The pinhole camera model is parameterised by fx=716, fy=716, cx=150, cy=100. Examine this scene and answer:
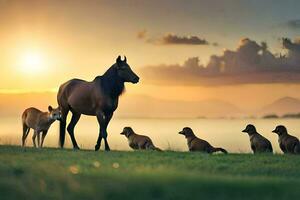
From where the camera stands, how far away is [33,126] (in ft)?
96.5

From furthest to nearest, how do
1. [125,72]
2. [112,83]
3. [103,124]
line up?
[125,72] < [112,83] < [103,124]

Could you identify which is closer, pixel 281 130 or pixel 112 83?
pixel 112 83

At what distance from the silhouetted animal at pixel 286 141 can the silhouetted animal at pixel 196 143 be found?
2853mm

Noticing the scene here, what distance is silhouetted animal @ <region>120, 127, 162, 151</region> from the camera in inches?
1128

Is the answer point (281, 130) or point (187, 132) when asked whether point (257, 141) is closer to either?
point (281, 130)

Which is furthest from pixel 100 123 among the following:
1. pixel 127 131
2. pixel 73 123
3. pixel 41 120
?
pixel 41 120

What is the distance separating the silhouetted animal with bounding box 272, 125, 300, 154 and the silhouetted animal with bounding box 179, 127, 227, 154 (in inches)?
112

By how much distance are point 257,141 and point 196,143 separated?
2405 mm

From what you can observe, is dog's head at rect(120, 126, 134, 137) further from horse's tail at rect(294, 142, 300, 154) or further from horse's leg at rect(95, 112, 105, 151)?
horse's tail at rect(294, 142, 300, 154)

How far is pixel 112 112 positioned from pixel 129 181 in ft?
38.9

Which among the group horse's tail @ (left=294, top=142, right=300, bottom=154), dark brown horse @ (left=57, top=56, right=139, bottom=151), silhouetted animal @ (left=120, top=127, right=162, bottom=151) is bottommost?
horse's tail @ (left=294, top=142, right=300, bottom=154)

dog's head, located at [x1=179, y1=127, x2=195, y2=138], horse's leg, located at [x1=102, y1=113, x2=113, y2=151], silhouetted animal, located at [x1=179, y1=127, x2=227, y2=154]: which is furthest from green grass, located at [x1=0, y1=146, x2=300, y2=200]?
dog's head, located at [x1=179, y1=127, x2=195, y2=138]

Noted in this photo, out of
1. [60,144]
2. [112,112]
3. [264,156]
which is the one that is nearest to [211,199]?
[264,156]

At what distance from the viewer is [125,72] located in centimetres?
2736
